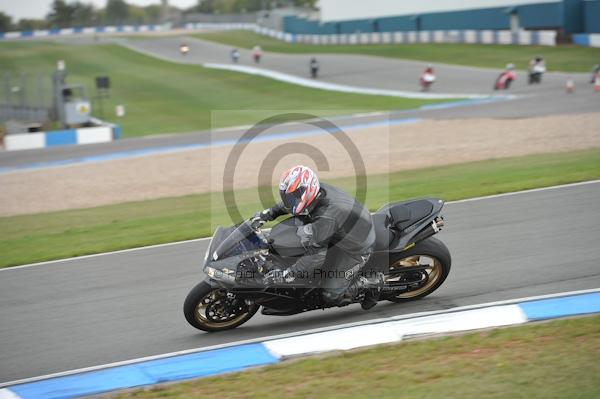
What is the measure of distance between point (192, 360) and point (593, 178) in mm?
9164

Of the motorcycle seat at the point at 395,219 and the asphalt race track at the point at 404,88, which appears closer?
the motorcycle seat at the point at 395,219

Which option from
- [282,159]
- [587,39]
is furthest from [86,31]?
[282,159]

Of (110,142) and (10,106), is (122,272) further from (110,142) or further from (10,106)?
(10,106)

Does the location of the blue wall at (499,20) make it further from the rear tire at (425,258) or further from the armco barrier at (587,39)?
the rear tire at (425,258)

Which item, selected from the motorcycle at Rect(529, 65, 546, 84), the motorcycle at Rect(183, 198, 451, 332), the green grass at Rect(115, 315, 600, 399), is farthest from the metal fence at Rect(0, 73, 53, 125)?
the green grass at Rect(115, 315, 600, 399)

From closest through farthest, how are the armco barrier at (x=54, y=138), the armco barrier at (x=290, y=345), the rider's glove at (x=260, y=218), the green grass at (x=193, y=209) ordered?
the armco barrier at (x=290, y=345)
the rider's glove at (x=260, y=218)
the green grass at (x=193, y=209)
the armco barrier at (x=54, y=138)

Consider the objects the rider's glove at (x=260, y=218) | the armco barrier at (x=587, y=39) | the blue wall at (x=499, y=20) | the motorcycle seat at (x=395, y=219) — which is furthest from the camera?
the blue wall at (x=499, y=20)

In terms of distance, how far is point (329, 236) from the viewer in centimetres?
727

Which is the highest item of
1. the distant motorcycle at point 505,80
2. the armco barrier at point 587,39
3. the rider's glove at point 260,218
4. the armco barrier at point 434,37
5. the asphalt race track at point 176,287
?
the armco barrier at point 434,37

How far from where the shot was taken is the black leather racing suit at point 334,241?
23.9 feet

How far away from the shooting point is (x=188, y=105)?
3791 cm

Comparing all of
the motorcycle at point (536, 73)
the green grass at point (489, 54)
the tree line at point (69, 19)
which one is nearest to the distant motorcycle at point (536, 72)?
the motorcycle at point (536, 73)

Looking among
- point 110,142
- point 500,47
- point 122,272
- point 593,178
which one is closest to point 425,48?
point 500,47

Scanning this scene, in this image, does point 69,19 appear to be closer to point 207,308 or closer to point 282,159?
point 282,159
